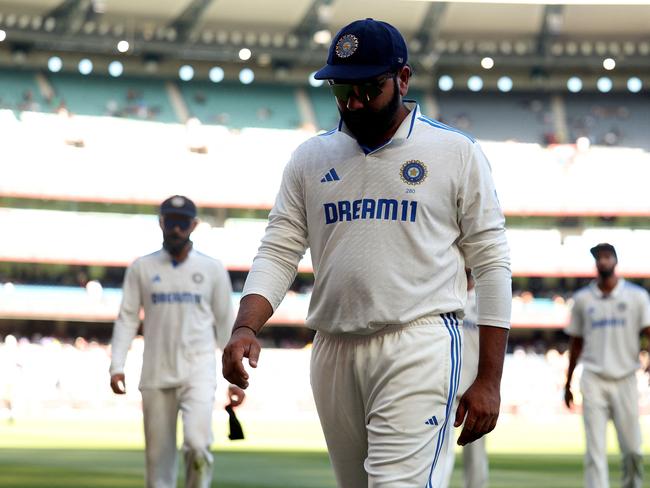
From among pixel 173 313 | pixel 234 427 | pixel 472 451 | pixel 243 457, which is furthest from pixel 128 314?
pixel 243 457

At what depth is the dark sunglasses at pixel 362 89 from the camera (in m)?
4.37

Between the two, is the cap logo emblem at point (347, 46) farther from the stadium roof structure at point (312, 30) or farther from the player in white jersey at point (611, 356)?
the stadium roof structure at point (312, 30)

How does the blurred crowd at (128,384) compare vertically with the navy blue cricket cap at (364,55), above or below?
above

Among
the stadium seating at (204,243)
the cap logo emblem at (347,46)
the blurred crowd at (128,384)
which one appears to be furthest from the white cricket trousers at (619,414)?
Result: the stadium seating at (204,243)

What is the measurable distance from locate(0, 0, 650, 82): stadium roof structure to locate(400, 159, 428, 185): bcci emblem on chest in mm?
43691

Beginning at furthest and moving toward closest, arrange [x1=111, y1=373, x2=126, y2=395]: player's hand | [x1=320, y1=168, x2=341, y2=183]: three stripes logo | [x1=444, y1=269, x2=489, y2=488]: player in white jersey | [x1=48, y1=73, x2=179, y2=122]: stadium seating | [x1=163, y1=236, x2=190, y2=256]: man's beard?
1. [x1=48, y1=73, x2=179, y2=122]: stadium seating
2. [x1=444, y1=269, x2=489, y2=488]: player in white jersey
3. [x1=163, y1=236, x2=190, y2=256]: man's beard
4. [x1=111, y1=373, x2=126, y2=395]: player's hand
5. [x1=320, y1=168, x2=341, y2=183]: three stripes logo

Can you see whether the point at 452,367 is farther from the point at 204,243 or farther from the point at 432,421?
the point at 204,243

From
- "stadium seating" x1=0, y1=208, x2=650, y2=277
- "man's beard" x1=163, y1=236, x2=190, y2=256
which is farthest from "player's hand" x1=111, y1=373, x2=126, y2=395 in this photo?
"stadium seating" x1=0, y1=208, x2=650, y2=277

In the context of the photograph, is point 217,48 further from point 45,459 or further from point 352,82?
point 352,82

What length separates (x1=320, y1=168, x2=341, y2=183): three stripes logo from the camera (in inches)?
182

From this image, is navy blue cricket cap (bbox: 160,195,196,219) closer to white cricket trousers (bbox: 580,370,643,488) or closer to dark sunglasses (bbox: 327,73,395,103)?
white cricket trousers (bbox: 580,370,643,488)

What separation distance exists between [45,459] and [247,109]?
37588 millimetres

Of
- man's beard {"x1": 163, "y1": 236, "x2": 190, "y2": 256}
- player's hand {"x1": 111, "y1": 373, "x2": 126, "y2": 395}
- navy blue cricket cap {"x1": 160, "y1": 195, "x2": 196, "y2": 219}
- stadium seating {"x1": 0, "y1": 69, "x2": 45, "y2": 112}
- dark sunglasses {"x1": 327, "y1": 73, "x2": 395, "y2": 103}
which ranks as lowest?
player's hand {"x1": 111, "y1": 373, "x2": 126, "y2": 395}

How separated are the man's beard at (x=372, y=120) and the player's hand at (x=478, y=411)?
978 millimetres
